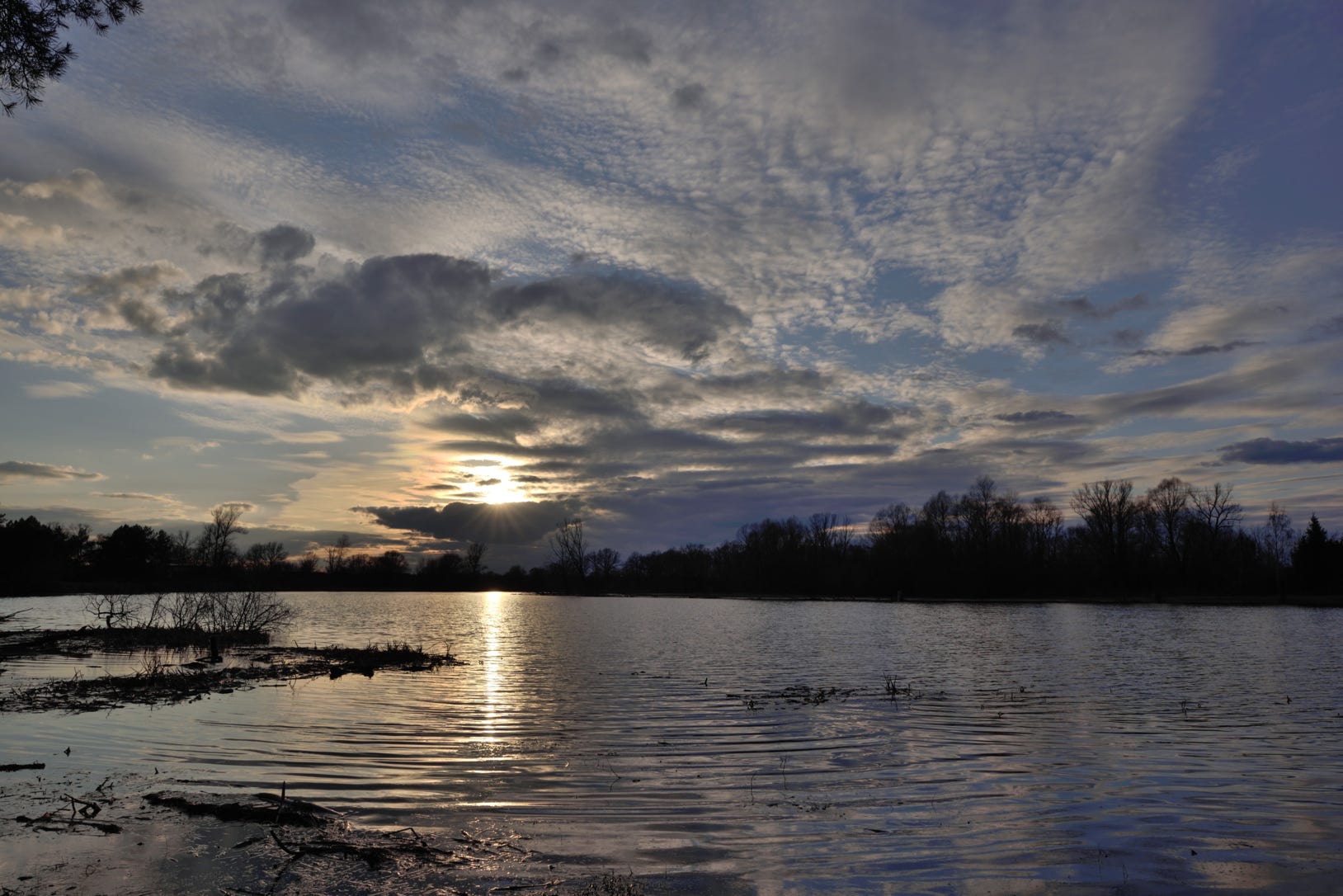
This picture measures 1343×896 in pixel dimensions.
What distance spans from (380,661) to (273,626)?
2590 centimetres

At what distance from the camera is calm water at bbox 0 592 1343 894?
28.8 feet

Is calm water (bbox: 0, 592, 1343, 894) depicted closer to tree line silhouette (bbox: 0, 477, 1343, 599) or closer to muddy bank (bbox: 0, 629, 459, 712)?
muddy bank (bbox: 0, 629, 459, 712)

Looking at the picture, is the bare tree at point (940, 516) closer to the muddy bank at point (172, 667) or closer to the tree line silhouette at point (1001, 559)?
the tree line silhouette at point (1001, 559)

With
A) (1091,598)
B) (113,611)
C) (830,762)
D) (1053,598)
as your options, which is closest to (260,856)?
(830,762)

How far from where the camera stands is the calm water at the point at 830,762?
877 centimetres

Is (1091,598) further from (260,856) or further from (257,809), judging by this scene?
(260,856)

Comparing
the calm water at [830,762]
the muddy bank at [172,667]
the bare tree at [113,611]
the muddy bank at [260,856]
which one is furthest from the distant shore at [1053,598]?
the muddy bank at [260,856]

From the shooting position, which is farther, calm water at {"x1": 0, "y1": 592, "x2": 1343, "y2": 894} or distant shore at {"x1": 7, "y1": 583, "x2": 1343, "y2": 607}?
distant shore at {"x1": 7, "y1": 583, "x2": 1343, "y2": 607}

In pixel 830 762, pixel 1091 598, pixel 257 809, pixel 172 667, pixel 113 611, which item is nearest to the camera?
pixel 257 809

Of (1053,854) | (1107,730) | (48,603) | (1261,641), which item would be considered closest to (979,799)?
(1053,854)

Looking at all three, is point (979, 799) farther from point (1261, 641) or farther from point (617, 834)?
point (1261, 641)

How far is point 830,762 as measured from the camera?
1405 centimetres

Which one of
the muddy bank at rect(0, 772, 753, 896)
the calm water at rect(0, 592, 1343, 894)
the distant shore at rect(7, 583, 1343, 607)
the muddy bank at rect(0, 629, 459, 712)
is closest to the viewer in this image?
the muddy bank at rect(0, 772, 753, 896)

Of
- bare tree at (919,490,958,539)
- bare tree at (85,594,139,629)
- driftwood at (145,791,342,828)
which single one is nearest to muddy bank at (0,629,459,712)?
bare tree at (85,594,139,629)
